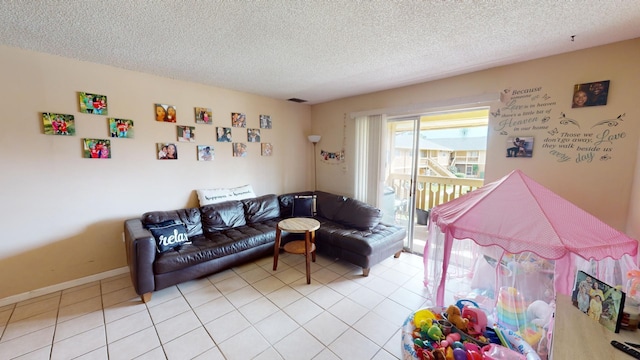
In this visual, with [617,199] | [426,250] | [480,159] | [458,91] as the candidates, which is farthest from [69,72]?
[617,199]

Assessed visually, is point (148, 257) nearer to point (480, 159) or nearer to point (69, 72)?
point (69, 72)

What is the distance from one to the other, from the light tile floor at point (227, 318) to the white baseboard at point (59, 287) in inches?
2.8

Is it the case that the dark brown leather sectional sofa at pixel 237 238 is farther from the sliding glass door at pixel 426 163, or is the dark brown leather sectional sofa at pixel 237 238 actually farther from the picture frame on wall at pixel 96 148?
the picture frame on wall at pixel 96 148

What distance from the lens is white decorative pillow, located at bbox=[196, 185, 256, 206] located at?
11.0 ft

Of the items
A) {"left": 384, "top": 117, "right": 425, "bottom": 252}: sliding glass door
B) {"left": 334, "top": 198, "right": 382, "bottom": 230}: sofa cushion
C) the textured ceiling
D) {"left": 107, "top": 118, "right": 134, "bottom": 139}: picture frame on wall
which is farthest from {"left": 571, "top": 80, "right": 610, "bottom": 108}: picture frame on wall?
{"left": 107, "top": 118, "right": 134, "bottom": 139}: picture frame on wall

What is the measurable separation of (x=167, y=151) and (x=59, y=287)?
1778 mm

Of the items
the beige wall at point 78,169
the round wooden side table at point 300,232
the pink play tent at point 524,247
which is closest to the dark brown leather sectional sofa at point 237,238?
the round wooden side table at point 300,232

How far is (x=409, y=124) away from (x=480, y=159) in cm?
101

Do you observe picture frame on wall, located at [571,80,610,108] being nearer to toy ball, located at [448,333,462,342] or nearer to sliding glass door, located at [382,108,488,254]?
sliding glass door, located at [382,108,488,254]

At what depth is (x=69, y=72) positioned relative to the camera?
2.42m

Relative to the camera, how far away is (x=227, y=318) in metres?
2.10

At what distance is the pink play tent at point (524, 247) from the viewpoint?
143 centimetres

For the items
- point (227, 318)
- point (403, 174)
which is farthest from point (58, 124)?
point (403, 174)

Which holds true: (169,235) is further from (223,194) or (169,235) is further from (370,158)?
(370,158)
